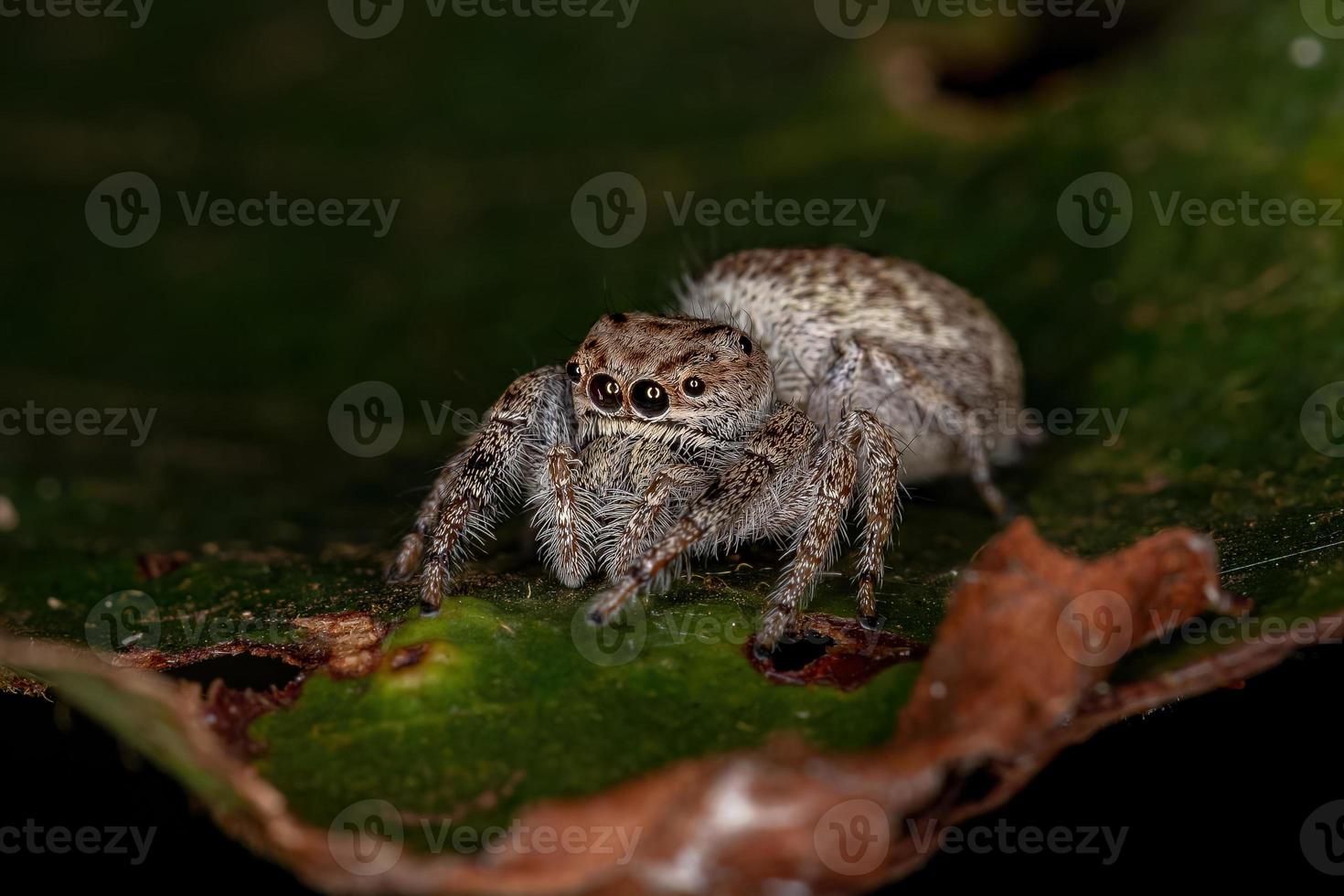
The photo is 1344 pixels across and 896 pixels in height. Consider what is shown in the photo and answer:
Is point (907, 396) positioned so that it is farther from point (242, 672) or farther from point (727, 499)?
point (242, 672)

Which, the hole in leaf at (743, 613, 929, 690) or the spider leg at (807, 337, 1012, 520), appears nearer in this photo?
the hole in leaf at (743, 613, 929, 690)

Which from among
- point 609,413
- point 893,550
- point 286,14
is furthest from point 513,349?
point 286,14

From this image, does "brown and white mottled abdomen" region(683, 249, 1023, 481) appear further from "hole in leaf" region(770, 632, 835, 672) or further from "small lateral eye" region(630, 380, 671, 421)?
"hole in leaf" region(770, 632, 835, 672)

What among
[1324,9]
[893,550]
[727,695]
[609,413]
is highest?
[1324,9]

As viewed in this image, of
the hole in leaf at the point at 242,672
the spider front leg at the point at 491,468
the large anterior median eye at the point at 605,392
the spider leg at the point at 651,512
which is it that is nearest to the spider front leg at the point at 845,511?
the spider leg at the point at 651,512

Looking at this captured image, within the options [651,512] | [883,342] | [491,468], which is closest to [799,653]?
[651,512]

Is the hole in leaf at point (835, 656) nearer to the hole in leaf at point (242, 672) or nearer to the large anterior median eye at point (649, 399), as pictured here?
the large anterior median eye at point (649, 399)

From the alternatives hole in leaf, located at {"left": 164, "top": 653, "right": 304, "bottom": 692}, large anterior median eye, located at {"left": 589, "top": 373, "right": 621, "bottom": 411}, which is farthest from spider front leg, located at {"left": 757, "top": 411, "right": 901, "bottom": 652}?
hole in leaf, located at {"left": 164, "top": 653, "right": 304, "bottom": 692}

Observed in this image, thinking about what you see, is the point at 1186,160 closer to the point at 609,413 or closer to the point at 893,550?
the point at 893,550
